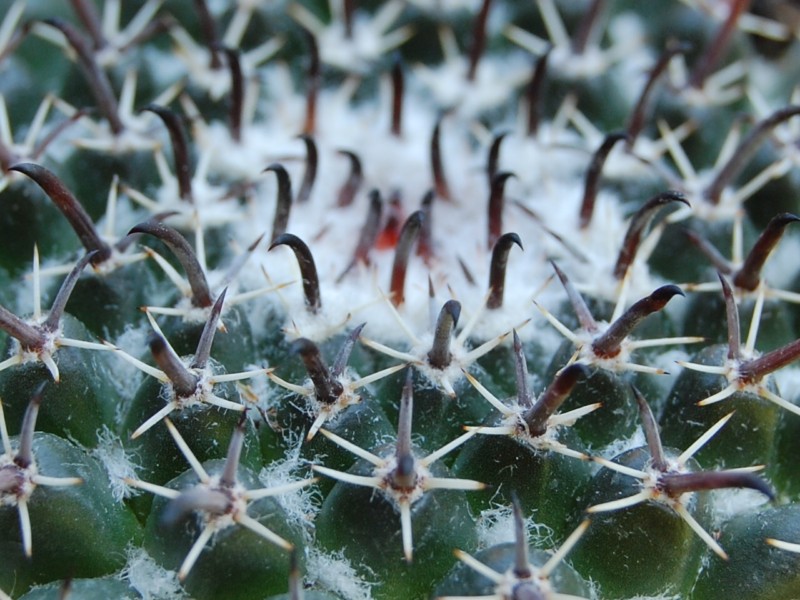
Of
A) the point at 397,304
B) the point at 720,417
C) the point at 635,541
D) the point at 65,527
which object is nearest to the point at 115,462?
the point at 65,527

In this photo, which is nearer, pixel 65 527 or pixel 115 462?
pixel 65 527

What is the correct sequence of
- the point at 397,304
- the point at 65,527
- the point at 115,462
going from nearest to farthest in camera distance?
the point at 65,527
the point at 115,462
the point at 397,304

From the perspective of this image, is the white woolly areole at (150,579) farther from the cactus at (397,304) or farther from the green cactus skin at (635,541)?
the green cactus skin at (635,541)

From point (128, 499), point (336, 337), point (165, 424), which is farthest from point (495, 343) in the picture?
point (128, 499)

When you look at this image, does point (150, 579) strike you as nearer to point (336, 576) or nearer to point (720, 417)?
point (336, 576)

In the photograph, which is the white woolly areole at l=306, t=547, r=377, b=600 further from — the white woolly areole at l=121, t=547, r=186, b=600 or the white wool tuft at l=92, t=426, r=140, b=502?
the white wool tuft at l=92, t=426, r=140, b=502

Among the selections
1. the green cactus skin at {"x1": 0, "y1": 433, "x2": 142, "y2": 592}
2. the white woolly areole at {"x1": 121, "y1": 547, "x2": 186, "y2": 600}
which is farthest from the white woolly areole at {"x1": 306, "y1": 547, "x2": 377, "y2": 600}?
the green cactus skin at {"x1": 0, "y1": 433, "x2": 142, "y2": 592}

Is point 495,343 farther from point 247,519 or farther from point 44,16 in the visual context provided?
point 44,16

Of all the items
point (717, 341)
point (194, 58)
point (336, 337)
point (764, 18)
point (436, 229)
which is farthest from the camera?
Answer: point (764, 18)

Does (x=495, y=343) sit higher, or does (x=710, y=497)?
(x=495, y=343)
